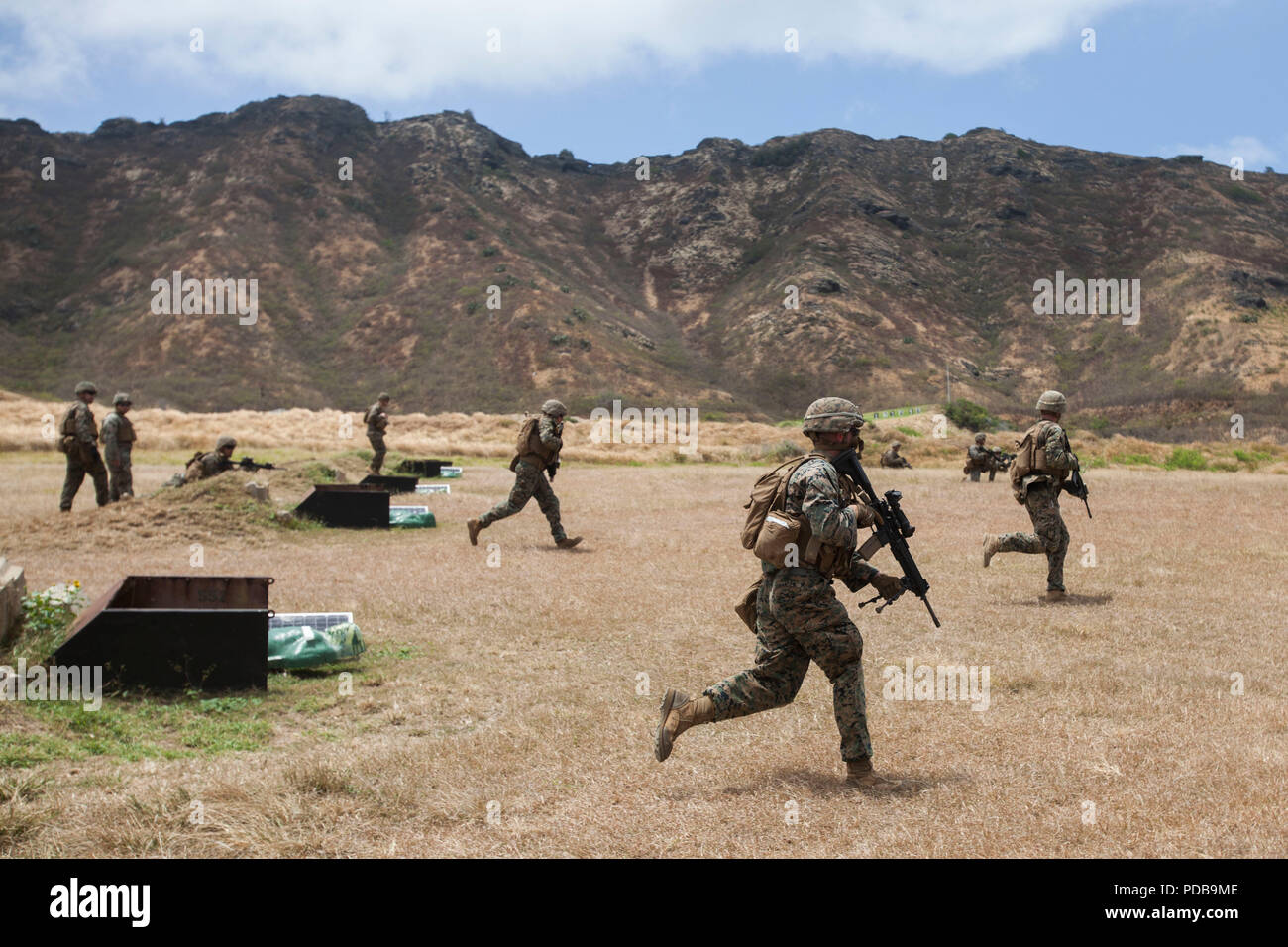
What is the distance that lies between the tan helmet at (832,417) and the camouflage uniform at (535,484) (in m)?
8.24

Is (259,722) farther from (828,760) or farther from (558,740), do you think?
(828,760)

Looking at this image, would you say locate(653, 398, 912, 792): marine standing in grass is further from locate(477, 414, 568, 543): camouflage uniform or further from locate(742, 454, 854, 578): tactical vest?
locate(477, 414, 568, 543): camouflage uniform

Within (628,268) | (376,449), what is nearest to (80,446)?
(376,449)

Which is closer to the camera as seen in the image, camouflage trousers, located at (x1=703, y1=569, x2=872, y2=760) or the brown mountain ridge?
camouflage trousers, located at (x1=703, y1=569, x2=872, y2=760)

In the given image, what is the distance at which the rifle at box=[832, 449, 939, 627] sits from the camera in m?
5.11

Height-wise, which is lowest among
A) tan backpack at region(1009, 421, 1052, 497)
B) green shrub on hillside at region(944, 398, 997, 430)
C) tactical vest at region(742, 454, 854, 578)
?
tactical vest at region(742, 454, 854, 578)

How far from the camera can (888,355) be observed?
7462 cm

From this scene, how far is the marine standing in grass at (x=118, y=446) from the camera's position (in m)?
14.6

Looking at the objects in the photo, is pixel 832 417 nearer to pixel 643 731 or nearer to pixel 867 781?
pixel 867 781

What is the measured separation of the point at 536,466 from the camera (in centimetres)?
1337

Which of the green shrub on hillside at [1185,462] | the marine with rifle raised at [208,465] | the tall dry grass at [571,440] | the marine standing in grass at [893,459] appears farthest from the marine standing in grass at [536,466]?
the green shrub on hillside at [1185,462]

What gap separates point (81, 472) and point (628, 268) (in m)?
86.8
